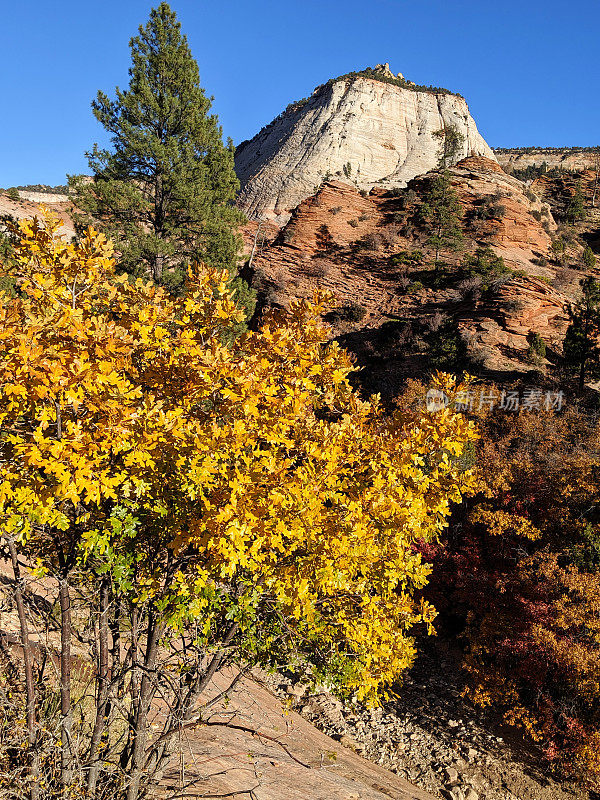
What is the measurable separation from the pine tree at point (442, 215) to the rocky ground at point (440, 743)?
110ft

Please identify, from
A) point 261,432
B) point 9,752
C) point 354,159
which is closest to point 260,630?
point 261,432

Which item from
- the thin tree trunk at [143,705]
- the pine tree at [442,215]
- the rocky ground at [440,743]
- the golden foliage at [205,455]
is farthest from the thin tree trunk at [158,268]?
the pine tree at [442,215]

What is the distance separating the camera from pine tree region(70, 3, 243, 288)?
55.5 feet

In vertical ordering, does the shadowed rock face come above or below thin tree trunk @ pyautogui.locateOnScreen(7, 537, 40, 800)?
above

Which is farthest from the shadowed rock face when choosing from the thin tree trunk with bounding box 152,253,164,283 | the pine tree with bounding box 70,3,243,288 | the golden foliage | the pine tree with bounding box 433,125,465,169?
the golden foliage

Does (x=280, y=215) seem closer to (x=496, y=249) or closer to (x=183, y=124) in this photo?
(x=496, y=249)

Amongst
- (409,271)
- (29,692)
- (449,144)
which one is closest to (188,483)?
(29,692)

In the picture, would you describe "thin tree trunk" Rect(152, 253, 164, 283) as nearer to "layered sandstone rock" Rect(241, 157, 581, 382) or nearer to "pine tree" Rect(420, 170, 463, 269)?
"layered sandstone rock" Rect(241, 157, 581, 382)

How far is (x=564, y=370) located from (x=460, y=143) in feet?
147

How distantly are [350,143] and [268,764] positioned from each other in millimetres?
61606

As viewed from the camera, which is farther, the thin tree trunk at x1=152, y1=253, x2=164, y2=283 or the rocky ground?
the thin tree trunk at x1=152, y1=253, x2=164, y2=283

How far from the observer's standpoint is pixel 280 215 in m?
50.2

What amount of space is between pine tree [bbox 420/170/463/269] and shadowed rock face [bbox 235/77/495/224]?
9.17m

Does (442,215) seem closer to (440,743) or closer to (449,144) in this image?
(449,144)
